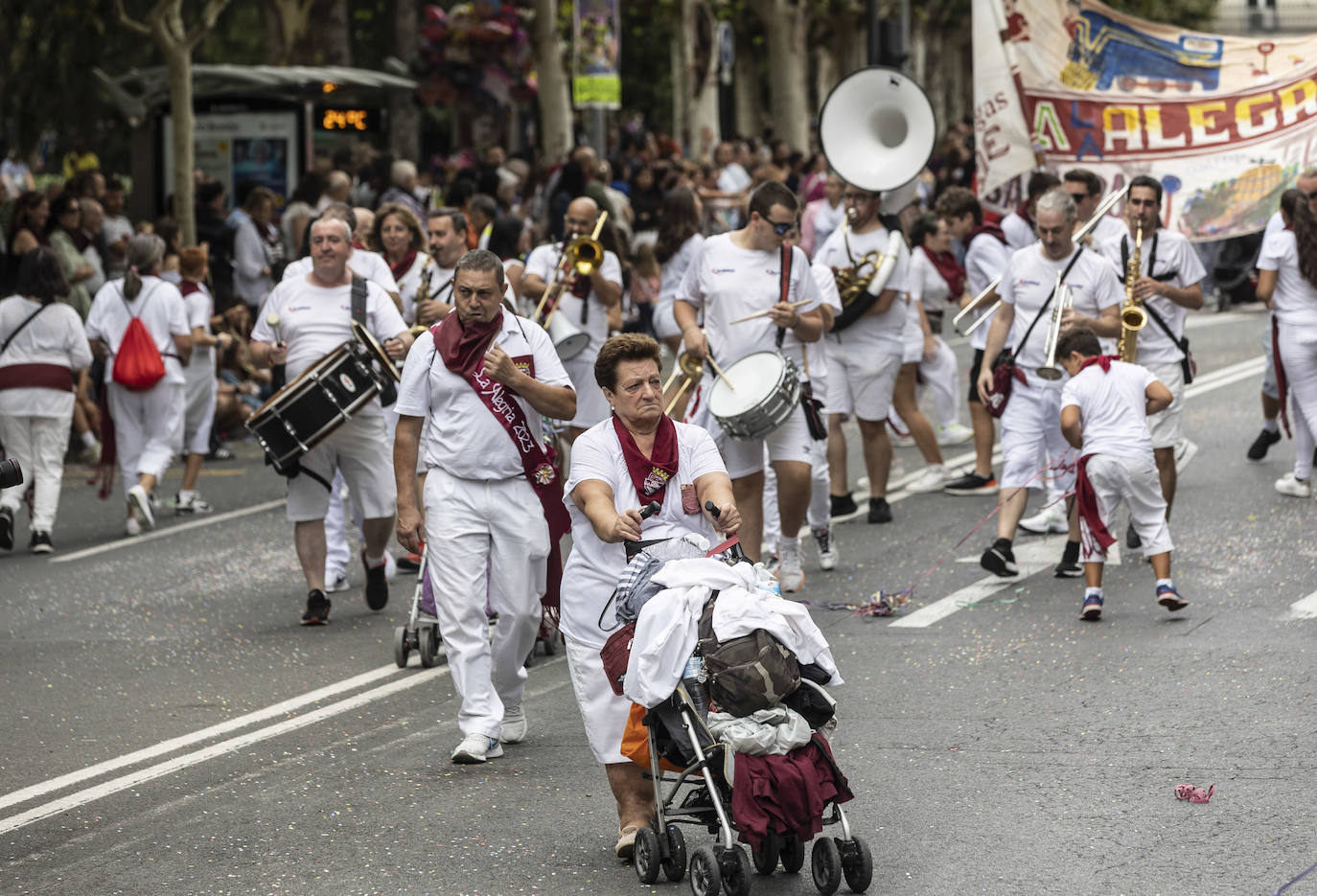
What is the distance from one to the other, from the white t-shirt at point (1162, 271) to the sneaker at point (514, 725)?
198 inches

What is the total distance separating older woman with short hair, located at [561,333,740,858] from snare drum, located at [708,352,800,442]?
9.50 ft

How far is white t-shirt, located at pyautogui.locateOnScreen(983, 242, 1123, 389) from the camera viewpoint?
1063 cm

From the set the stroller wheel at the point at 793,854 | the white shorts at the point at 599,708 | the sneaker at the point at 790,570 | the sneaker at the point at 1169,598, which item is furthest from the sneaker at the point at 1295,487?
the stroller wheel at the point at 793,854

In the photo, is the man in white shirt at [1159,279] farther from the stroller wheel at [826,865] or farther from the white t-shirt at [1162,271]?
the stroller wheel at [826,865]

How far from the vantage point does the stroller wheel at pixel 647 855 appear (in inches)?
235

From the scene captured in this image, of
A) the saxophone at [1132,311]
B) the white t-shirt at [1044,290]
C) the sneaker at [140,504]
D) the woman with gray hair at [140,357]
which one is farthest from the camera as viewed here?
the woman with gray hair at [140,357]

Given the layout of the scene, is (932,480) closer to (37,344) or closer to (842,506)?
(842,506)

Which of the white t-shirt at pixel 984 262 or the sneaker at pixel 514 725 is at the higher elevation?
the white t-shirt at pixel 984 262

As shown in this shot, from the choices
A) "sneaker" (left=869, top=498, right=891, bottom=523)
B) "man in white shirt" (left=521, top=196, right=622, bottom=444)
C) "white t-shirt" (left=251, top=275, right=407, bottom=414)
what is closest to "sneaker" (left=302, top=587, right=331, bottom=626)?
"white t-shirt" (left=251, top=275, right=407, bottom=414)

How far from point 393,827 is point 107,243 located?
12.4 meters

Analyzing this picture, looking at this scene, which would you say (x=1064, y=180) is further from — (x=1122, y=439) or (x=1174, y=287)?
(x=1122, y=439)

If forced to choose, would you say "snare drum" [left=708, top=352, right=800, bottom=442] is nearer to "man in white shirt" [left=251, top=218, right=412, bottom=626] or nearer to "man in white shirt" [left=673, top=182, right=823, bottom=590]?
"man in white shirt" [left=673, top=182, right=823, bottom=590]

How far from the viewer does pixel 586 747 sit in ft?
25.4

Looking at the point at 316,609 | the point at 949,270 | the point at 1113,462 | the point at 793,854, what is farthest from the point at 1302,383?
the point at 793,854
